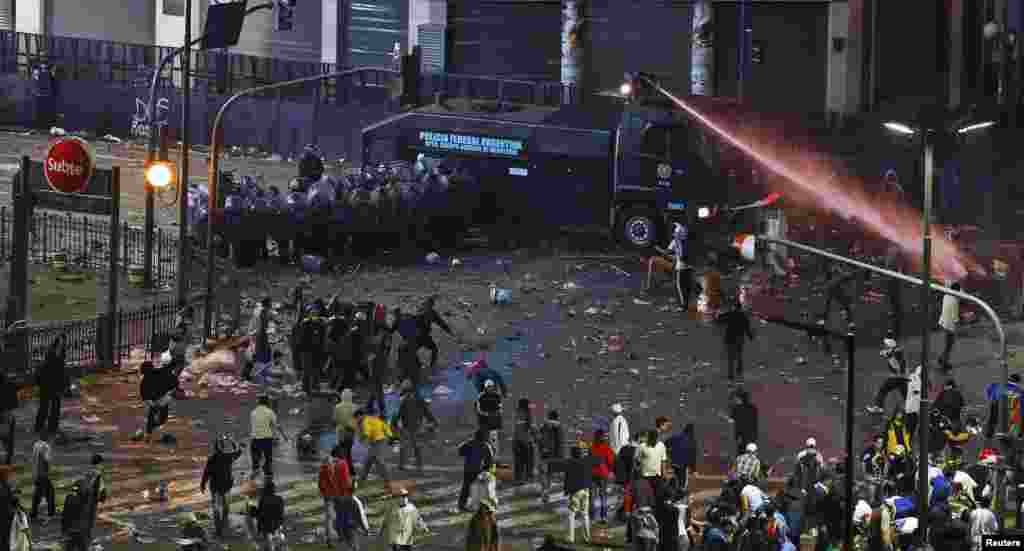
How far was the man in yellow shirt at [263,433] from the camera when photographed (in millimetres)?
34188

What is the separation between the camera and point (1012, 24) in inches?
2569

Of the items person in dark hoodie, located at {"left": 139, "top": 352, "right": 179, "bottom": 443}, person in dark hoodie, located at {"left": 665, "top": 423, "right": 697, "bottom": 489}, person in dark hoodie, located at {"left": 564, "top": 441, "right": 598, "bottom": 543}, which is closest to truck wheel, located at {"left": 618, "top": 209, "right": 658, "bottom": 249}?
person in dark hoodie, located at {"left": 139, "top": 352, "right": 179, "bottom": 443}

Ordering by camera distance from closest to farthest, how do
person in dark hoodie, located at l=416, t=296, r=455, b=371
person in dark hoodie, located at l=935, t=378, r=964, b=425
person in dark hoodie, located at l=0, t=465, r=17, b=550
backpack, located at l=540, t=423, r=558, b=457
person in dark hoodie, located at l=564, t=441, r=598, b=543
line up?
person in dark hoodie, located at l=0, t=465, r=17, b=550 < person in dark hoodie, located at l=564, t=441, r=598, b=543 < backpack, located at l=540, t=423, r=558, b=457 < person in dark hoodie, located at l=935, t=378, r=964, b=425 < person in dark hoodie, located at l=416, t=296, r=455, b=371

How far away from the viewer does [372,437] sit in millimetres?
33938

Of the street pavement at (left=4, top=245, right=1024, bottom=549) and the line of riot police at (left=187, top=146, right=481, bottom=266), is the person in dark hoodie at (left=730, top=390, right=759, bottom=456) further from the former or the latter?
the line of riot police at (left=187, top=146, right=481, bottom=266)

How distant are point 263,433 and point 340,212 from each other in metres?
15.3

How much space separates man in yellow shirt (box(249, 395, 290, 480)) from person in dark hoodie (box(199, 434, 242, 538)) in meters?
2.12

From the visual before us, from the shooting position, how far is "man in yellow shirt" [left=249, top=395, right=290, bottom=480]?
34188mm

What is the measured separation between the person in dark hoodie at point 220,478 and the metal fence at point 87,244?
16.3m

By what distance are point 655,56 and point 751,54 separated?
260 cm

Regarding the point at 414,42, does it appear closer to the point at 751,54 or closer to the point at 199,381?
the point at 751,54

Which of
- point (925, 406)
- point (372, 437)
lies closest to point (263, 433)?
point (372, 437)

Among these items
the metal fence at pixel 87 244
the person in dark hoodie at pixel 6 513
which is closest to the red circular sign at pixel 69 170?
the metal fence at pixel 87 244

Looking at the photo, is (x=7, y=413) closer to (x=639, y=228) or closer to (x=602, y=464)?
(x=602, y=464)
